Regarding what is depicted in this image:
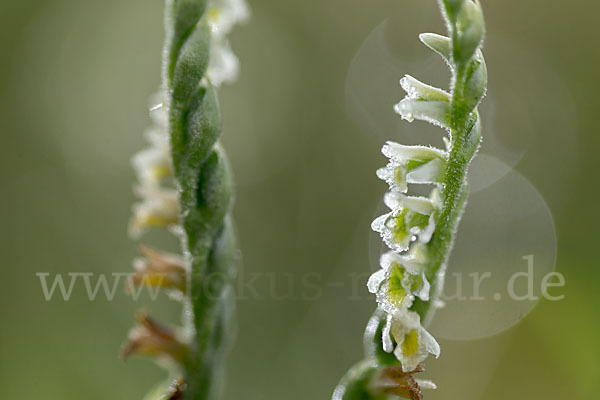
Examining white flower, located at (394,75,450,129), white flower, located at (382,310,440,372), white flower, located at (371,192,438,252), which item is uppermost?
white flower, located at (394,75,450,129)

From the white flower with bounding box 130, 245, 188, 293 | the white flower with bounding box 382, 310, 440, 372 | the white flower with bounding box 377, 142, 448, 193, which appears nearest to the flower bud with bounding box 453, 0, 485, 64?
the white flower with bounding box 377, 142, 448, 193

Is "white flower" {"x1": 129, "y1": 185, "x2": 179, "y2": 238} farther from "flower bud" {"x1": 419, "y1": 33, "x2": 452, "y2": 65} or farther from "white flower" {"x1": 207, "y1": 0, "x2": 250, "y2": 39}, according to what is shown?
"flower bud" {"x1": 419, "y1": 33, "x2": 452, "y2": 65}

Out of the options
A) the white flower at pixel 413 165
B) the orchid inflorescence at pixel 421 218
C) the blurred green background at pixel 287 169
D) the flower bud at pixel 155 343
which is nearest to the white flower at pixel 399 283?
the orchid inflorescence at pixel 421 218

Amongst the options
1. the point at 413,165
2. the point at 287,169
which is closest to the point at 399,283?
the point at 413,165

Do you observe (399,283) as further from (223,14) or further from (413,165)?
(223,14)

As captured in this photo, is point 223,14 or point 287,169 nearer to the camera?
point 223,14

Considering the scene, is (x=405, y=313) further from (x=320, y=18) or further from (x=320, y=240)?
(x=320, y=18)

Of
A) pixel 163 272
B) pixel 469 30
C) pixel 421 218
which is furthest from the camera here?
pixel 163 272
